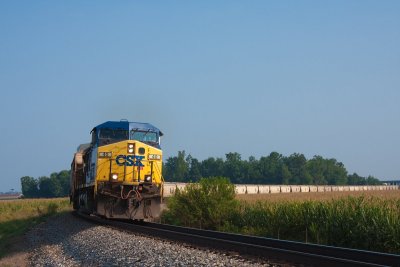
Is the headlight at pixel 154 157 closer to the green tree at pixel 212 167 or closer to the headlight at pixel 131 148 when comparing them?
the headlight at pixel 131 148

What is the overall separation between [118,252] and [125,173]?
722 centimetres

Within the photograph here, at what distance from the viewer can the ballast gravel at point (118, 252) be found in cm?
1105

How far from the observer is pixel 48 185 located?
510ft

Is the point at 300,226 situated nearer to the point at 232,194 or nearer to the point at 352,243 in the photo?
the point at 352,243

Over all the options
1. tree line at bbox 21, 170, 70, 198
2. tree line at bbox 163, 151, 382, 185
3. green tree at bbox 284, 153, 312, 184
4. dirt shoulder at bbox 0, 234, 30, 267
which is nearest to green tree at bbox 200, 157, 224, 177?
tree line at bbox 163, 151, 382, 185

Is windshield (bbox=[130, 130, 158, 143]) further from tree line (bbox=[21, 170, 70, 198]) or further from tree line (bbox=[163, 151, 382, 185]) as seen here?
tree line (bbox=[21, 170, 70, 198])

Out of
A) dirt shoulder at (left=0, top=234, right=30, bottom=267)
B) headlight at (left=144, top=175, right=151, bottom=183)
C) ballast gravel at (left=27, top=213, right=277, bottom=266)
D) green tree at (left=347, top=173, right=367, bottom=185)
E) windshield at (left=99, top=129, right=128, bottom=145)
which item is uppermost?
green tree at (left=347, top=173, right=367, bottom=185)

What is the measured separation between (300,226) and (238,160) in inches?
4767

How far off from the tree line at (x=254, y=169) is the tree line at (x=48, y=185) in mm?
31181

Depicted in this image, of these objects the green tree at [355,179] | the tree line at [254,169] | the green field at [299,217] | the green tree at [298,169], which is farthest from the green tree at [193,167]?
the green field at [299,217]

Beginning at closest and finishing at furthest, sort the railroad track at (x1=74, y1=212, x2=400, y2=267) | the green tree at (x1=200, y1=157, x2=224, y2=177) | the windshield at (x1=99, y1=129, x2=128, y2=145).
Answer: the railroad track at (x1=74, y1=212, x2=400, y2=267) < the windshield at (x1=99, y1=129, x2=128, y2=145) < the green tree at (x1=200, y1=157, x2=224, y2=177)

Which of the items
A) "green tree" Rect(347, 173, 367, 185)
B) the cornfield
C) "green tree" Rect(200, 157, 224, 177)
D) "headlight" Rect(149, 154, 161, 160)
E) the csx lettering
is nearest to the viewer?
the cornfield

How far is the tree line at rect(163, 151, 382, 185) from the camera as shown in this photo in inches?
5212

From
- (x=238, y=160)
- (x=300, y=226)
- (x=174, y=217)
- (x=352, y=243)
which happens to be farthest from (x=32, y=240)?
(x=238, y=160)
